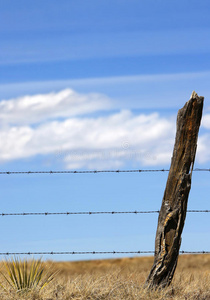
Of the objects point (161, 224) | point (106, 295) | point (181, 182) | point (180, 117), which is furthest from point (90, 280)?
point (180, 117)

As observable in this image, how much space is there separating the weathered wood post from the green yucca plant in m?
1.49

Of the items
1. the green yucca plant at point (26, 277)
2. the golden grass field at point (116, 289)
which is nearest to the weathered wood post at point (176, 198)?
the golden grass field at point (116, 289)

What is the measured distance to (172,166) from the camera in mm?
6910

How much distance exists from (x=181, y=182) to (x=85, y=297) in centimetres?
205

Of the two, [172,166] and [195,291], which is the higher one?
[172,166]

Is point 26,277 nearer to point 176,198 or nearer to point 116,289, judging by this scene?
point 116,289

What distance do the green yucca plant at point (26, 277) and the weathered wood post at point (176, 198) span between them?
1.49 meters

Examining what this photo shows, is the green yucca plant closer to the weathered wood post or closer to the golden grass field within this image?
the golden grass field

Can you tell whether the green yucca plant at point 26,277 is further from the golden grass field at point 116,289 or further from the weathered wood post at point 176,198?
the weathered wood post at point 176,198

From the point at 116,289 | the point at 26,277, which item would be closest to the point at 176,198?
the point at 116,289

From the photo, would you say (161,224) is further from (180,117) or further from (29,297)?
(29,297)

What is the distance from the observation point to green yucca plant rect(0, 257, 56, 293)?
21.5ft

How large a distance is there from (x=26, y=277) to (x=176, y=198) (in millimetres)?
2344

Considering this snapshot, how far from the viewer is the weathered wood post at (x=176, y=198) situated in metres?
6.78
